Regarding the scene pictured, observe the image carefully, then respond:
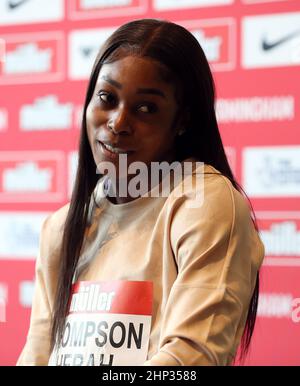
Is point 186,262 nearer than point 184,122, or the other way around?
point 186,262

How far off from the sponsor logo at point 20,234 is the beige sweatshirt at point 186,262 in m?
1.17

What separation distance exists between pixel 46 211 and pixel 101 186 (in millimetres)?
1145

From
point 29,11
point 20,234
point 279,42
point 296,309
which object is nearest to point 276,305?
point 296,309

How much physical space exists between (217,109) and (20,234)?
775 mm

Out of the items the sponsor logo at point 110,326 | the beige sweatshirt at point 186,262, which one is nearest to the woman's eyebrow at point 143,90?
the beige sweatshirt at point 186,262

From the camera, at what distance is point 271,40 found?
201 cm

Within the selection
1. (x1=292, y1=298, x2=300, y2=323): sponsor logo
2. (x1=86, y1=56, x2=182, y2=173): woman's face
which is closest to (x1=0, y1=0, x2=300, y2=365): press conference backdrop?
(x1=292, y1=298, x2=300, y2=323): sponsor logo

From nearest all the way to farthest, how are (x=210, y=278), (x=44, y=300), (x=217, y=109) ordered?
(x=210, y=278) → (x=44, y=300) → (x=217, y=109)

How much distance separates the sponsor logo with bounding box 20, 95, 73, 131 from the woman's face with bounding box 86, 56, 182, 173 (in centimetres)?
124

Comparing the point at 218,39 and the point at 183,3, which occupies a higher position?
the point at 183,3

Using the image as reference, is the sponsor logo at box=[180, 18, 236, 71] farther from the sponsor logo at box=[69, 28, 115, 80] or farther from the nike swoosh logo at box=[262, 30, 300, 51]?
the sponsor logo at box=[69, 28, 115, 80]

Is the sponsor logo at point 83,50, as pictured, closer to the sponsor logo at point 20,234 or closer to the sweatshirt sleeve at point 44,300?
the sponsor logo at point 20,234

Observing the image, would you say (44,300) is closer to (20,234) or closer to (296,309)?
(296,309)

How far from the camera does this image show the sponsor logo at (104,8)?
7.13 ft
